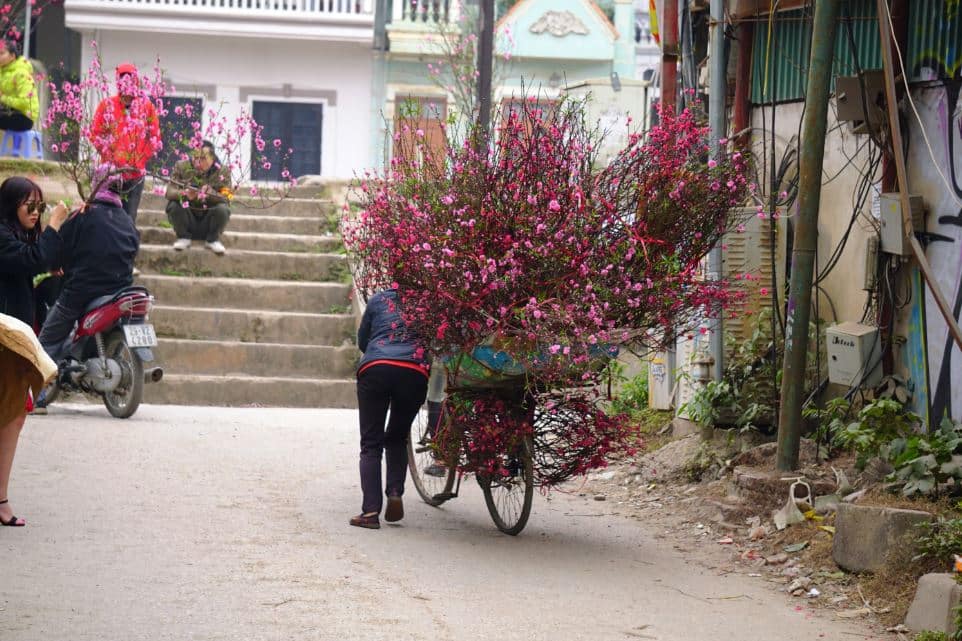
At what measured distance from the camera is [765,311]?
10.6 metres

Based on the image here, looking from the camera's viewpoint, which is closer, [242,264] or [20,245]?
[20,245]

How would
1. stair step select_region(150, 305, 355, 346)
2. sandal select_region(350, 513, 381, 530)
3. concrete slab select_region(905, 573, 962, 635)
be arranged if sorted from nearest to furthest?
concrete slab select_region(905, 573, 962, 635) → sandal select_region(350, 513, 381, 530) → stair step select_region(150, 305, 355, 346)

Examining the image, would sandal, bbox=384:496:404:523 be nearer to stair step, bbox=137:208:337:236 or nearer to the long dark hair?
the long dark hair

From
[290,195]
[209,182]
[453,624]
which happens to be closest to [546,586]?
[453,624]

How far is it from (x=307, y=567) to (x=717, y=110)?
5.27 meters

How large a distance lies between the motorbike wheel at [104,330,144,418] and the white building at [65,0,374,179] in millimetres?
15951

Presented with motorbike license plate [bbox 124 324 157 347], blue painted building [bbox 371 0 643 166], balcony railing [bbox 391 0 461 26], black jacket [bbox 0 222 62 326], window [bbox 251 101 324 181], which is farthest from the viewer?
balcony railing [bbox 391 0 461 26]

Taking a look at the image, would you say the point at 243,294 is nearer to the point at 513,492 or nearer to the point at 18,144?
the point at 18,144

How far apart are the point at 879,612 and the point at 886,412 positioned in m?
2.07

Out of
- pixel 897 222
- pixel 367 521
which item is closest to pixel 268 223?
pixel 367 521

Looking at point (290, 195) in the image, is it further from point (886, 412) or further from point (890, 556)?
point (890, 556)

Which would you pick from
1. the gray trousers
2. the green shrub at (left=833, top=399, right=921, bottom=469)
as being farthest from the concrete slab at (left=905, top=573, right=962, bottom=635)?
the gray trousers

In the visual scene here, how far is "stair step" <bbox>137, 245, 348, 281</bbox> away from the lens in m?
17.5

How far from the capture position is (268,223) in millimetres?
19125
